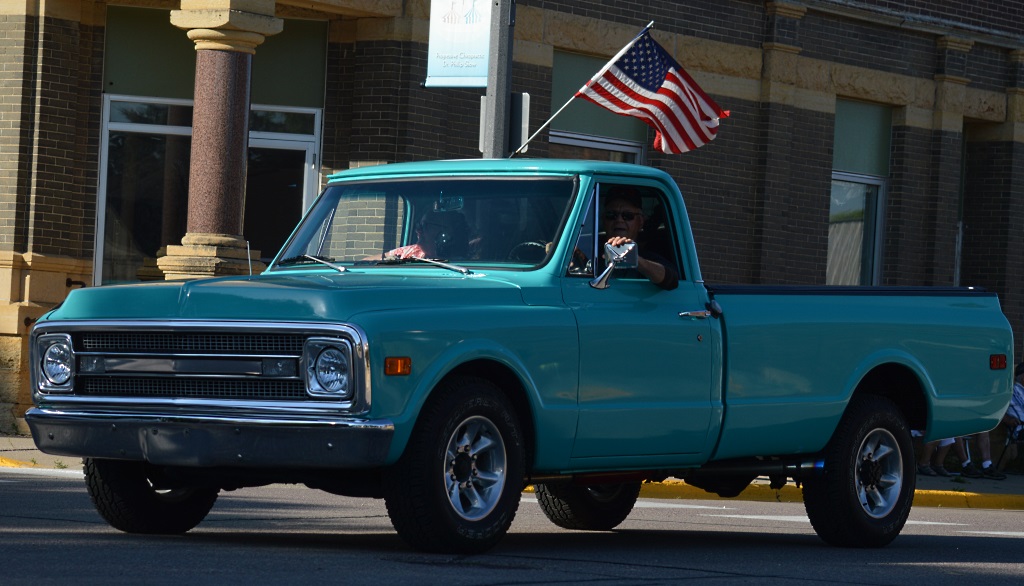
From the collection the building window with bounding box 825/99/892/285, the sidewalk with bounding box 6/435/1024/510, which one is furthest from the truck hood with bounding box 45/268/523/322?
the building window with bounding box 825/99/892/285

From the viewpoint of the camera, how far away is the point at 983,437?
20.9 metres

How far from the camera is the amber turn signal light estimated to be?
7652 mm

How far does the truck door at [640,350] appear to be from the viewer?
28.5 ft

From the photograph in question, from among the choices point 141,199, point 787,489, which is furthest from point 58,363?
point 141,199

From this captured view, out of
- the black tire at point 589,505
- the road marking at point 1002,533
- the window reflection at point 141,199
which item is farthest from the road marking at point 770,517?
the window reflection at point 141,199

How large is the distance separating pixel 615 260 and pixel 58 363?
258 centimetres

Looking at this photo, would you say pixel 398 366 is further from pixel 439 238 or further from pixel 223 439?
pixel 439 238

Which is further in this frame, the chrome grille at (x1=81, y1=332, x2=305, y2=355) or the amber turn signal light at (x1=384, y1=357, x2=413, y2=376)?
the chrome grille at (x1=81, y1=332, x2=305, y2=355)

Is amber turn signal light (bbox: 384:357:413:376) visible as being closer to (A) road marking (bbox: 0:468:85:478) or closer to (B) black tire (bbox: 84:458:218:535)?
(B) black tire (bbox: 84:458:218:535)

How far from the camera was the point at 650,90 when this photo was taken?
1681 cm

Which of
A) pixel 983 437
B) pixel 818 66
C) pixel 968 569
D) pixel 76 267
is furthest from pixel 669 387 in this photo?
pixel 818 66

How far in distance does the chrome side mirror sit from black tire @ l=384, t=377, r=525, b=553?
0.86 m

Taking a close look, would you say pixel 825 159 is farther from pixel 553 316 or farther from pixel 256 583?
pixel 256 583

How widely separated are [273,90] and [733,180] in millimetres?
6141
